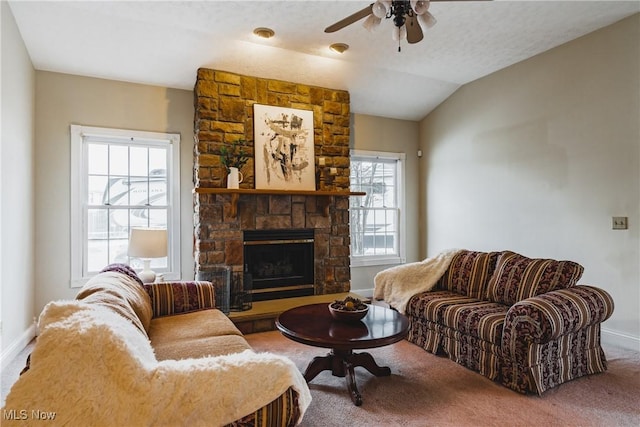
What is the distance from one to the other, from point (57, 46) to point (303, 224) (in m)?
3.02

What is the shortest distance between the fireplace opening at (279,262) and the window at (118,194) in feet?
2.87

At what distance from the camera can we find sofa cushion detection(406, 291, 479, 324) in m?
3.11

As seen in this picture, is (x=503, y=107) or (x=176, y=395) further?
(x=503, y=107)

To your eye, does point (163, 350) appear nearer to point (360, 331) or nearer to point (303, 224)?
point (360, 331)

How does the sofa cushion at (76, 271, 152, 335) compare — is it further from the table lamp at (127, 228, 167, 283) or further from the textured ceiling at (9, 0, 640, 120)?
the textured ceiling at (9, 0, 640, 120)

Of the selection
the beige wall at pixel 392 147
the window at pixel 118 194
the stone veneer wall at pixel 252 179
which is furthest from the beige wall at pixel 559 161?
the window at pixel 118 194

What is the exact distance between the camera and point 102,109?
405 centimetres

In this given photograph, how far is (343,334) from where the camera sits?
2.33 meters

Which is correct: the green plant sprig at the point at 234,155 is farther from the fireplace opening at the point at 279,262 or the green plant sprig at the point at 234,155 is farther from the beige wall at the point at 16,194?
the beige wall at the point at 16,194

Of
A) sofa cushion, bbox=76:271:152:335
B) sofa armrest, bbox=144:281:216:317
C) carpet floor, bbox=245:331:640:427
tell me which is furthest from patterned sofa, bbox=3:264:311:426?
sofa armrest, bbox=144:281:216:317

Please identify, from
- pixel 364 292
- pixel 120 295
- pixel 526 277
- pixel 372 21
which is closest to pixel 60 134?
pixel 120 295

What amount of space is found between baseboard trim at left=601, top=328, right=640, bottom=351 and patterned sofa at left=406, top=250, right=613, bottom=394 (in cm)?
75

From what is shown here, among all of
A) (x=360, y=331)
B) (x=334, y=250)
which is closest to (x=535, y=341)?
(x=360, y=331)

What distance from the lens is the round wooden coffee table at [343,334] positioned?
224 cm
